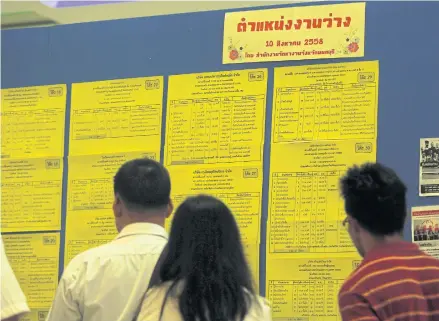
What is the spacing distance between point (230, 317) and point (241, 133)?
0.98 metres

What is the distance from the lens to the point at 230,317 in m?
1.60

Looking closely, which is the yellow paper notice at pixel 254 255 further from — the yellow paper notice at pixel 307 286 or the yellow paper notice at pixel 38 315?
the yellow paper notice at pixel 38 315

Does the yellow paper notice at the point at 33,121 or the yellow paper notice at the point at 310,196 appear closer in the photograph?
the yellow paper notice at the point at 310,196

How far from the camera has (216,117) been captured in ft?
8.25

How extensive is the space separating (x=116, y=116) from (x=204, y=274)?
3.81ft

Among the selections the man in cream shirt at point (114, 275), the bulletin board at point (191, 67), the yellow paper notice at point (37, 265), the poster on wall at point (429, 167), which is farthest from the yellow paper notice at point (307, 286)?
the yellow paper notice at point (37, 265)

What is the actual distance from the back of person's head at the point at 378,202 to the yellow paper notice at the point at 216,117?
80cm

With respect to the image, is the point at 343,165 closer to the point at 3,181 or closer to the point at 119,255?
the point at 119,255

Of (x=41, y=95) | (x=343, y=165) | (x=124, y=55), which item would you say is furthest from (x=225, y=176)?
(x=41, y=95)

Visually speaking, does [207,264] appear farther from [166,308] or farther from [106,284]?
[106,284]

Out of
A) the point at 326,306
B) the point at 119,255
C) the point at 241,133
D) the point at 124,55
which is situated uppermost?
the point at 124,55

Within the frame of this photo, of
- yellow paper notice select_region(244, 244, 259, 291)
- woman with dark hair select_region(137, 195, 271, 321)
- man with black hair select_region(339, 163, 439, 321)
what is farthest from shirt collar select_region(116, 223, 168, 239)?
man with black hair select_region(339, 163, 439, 321)

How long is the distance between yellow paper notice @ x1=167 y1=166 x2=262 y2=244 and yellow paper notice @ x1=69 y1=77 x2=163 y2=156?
0.14 m

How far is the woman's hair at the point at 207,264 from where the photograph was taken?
1.60 meters
